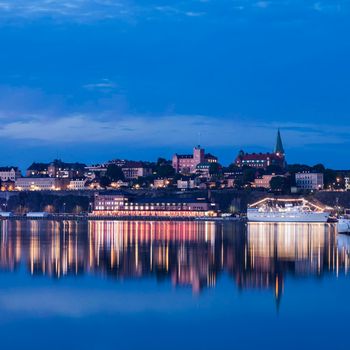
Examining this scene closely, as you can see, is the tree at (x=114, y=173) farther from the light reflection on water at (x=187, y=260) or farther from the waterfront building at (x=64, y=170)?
the light reflection on water at (x=187, y=260)

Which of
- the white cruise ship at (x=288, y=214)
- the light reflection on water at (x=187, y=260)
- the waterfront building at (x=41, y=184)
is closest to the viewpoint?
the light reflection on water at (x=187, y=260)

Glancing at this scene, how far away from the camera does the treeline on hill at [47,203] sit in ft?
346

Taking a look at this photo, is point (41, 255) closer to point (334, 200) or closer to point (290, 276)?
point (290, 276)

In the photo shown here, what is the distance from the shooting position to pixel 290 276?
21750 millimetres

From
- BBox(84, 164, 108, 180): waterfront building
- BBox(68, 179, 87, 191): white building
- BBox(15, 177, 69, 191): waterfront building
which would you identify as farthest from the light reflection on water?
BBox(84, 164, 108, 180): waterfront building

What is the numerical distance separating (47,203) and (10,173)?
2745 cm

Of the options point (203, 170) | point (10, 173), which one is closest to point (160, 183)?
point (203, 170)

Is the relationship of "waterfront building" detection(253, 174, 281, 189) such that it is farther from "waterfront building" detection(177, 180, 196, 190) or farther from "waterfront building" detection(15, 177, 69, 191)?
"waterfront building" detection(15, 177, 69, 191)

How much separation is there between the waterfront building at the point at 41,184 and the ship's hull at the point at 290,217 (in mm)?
49339

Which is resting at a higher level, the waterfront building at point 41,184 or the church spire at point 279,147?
the church spire at point 279,147

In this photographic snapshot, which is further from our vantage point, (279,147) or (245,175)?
(279,147)

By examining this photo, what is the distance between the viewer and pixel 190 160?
129 meters

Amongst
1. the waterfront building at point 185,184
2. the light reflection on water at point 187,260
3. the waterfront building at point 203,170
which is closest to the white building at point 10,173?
the waterfront building at point 203,170

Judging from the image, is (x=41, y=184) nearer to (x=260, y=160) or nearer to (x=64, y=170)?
(x=64, y=170)
